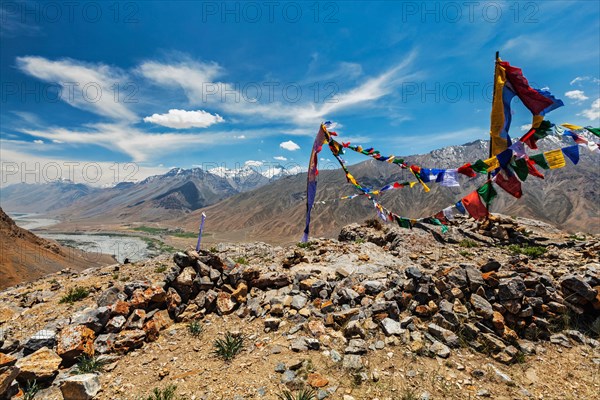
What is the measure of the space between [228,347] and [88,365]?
327cm

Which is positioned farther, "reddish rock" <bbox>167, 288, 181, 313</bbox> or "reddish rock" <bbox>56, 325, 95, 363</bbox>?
"reddish rock" <bbox>167, 288, 181, 313</bbox>

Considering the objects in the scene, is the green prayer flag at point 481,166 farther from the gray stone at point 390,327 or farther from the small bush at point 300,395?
the small bush at point 300,395

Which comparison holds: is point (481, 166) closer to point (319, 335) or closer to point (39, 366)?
point (319, 335)

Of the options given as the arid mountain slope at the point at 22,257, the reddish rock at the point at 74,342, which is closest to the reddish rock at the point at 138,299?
the reddish rock at the point at 74,342

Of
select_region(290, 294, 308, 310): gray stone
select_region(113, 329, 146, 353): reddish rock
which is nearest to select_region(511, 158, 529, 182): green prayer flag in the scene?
select_region(290, 294, 308, 310): gray stone

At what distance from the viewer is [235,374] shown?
633 cm

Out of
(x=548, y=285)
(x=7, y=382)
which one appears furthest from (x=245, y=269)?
(x=548, y=285)

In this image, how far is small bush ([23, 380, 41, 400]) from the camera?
5961 millimetres

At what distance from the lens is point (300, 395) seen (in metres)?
5.42

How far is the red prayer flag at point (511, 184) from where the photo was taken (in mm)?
10953

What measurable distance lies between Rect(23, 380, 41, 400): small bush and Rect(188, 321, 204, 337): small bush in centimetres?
326

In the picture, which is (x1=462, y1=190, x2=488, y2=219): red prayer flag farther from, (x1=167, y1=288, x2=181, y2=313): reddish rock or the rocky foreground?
(x1=167, y1=288, x2=181, y2=313): reddish rock

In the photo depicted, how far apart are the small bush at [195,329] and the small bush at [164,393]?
2.00 m

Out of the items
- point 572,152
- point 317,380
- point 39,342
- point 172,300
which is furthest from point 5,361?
point 572,152
